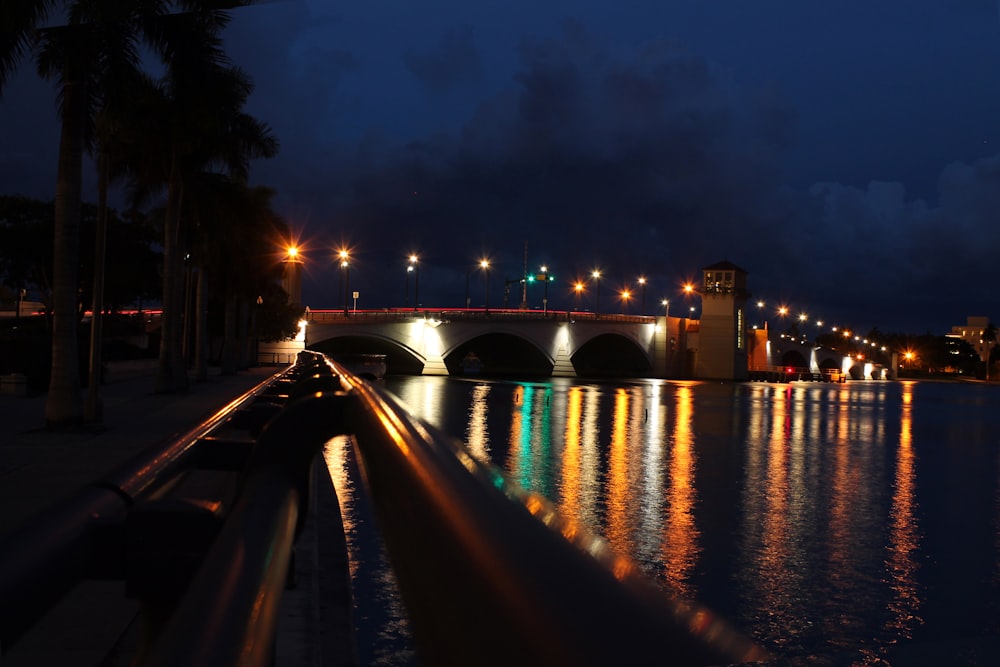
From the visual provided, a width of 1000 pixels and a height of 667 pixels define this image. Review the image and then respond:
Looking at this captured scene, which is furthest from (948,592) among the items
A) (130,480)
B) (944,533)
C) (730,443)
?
(730,443)

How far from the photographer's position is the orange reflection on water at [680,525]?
13.1 m

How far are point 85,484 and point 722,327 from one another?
396 ft

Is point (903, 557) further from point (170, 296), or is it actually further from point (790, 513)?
point (170, 296)

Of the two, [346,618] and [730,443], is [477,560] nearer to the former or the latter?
[346,618]

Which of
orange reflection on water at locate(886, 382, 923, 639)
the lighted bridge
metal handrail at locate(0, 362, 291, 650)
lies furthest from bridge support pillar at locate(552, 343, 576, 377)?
metal handrail at locate(0, 362, 291, 650)

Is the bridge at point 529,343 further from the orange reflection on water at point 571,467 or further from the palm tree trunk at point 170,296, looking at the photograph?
the palm tree trunk at point 170,296

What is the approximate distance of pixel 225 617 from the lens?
4.24ft

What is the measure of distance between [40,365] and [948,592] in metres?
32.2

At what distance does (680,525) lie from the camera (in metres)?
16.6

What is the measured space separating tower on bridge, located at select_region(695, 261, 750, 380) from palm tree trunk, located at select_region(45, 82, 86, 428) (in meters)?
105

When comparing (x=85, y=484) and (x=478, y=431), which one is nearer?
(x=85, y=484)

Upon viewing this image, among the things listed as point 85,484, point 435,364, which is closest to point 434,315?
point 435,364

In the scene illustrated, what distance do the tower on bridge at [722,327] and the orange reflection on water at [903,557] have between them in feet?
308

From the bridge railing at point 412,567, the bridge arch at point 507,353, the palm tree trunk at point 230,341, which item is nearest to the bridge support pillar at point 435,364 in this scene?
the bridge arch at point 507,353
